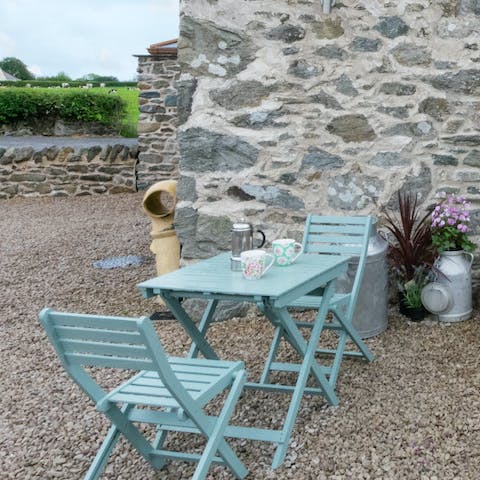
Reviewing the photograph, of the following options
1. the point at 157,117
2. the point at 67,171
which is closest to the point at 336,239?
the point at 157,117

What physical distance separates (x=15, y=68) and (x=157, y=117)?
34.0 meters

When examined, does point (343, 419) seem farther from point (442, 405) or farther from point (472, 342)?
point (472, 342)

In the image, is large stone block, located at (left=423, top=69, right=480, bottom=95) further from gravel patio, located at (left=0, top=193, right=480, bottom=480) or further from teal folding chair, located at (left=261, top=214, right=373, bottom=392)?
gravel patio, located at (left=0, top=193, right=480, bottom=480)

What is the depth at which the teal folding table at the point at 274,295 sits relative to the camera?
9.35ft

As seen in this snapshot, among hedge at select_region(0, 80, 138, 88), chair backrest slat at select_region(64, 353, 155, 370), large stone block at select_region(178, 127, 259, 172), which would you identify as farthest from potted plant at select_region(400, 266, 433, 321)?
hedge at select_region(0, 80, 138, 88)

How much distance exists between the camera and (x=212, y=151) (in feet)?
15.6

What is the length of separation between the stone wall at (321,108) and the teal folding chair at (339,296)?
502 mm

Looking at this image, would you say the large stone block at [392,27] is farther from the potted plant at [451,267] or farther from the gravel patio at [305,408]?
the gravel patio at [305,408]

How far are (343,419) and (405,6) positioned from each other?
286 cm

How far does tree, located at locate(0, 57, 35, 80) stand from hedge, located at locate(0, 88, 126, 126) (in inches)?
968

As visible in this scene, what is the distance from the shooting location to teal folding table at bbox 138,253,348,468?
285 cm

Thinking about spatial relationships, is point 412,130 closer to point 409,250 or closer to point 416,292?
point 409,250

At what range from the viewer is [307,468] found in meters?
2.79

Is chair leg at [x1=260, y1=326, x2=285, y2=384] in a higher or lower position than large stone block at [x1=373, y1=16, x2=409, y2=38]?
lower
